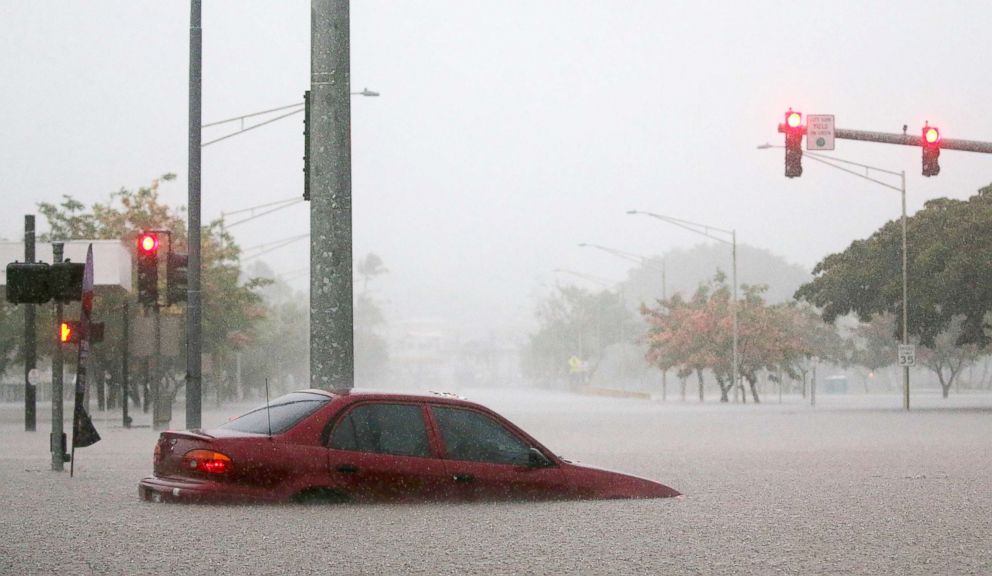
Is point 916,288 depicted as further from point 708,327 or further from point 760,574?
point 760,574

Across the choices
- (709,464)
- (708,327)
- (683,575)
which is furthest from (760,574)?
(708,327)

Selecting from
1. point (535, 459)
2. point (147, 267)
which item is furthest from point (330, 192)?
point (147, 267)

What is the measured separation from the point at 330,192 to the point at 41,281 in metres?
5.94

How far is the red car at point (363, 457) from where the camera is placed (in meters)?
14.0

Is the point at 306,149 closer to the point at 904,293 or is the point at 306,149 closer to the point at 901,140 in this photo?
the point at 901,140

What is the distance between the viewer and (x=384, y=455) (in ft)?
47.5

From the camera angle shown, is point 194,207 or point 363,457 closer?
point 363,457

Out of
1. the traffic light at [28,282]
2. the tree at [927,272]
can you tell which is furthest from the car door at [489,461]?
the tree at [927,272]

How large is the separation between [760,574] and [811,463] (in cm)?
1448

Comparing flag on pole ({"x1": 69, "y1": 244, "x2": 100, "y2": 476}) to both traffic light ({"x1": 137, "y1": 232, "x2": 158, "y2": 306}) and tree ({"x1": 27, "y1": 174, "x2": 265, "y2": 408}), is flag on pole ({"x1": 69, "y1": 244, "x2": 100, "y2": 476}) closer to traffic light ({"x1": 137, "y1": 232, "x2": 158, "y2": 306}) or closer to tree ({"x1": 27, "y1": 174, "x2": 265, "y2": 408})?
traffic light ({"x1": 137, "y1": 232, "x2": 158, "y2": 306})

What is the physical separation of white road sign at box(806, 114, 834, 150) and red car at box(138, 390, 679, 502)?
18.7 metres

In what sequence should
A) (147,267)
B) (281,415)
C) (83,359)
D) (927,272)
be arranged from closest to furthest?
(281,415)
(83,359)
(147,267)
(927,272)

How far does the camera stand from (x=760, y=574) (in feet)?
34.4

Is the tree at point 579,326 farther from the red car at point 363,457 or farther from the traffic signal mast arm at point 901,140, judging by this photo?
the red car at point 363,457
